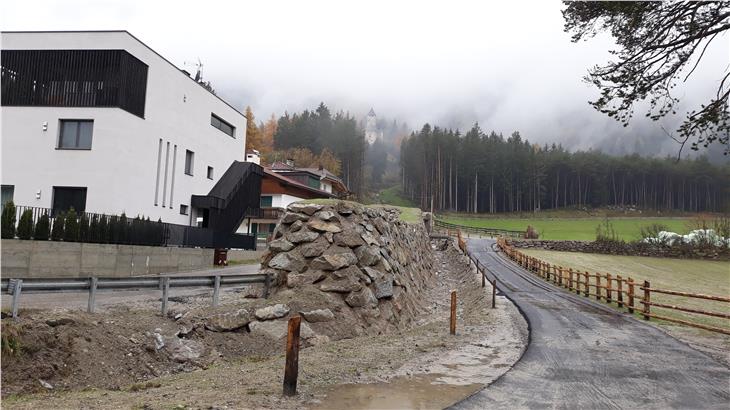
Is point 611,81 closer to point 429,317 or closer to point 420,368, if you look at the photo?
point 420,368

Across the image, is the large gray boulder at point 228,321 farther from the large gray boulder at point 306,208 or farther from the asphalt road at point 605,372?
the asphalt road at point 605,372

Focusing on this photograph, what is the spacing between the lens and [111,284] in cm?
1008

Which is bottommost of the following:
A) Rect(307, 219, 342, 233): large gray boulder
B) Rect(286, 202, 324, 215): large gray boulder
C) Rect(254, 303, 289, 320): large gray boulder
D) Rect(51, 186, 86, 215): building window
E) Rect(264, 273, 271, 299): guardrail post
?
Rect(254, 303, 289, 320): large gray boulder

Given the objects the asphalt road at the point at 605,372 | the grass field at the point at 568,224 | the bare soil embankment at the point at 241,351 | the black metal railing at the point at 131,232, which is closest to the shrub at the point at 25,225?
the black metal railing at the point at 131,232

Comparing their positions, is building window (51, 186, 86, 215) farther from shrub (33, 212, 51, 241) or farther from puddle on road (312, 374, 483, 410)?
puddle on road (312, 374, 483, 410)

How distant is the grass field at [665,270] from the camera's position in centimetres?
2881

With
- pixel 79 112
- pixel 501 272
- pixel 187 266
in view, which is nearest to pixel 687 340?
pixel 501 272

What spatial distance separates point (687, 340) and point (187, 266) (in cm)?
2232

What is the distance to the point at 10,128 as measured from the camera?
23422 mm

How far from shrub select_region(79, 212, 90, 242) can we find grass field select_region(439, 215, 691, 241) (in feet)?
208

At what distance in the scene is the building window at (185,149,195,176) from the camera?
99.0ft

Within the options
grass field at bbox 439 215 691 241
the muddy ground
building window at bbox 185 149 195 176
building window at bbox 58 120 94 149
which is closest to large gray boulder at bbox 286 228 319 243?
the muddy ground

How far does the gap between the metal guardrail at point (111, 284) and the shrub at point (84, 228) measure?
8681 mm

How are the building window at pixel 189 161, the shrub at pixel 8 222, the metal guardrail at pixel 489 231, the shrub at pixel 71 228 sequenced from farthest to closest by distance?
the metal guardrail at pixel 489 231, the building window at pixel 189 161, the shrub at pixel 71 228, the shrub at pixel 8 222
